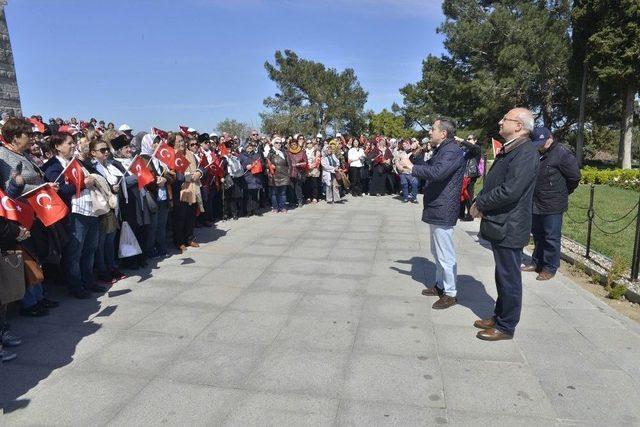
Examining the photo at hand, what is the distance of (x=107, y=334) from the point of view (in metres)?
4.14

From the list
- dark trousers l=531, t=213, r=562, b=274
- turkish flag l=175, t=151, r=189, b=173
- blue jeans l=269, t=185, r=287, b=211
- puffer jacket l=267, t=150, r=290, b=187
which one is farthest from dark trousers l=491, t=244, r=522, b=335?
blue jeans l=269, t=185, r=287, b=211

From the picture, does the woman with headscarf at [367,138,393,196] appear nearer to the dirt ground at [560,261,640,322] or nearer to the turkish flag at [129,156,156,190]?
the dirt ground at [560,261,640,322]

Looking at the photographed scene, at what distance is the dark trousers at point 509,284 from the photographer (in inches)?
153

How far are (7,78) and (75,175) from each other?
289 inches

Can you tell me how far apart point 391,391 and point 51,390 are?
242cm

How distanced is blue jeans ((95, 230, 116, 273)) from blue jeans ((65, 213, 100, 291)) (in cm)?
22

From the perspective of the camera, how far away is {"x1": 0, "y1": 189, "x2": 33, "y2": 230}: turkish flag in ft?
11.2

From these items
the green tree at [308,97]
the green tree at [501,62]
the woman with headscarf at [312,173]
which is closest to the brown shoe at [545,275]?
the woman with headscarf at [312,173]

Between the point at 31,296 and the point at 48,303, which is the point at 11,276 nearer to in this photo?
the point at 31,296

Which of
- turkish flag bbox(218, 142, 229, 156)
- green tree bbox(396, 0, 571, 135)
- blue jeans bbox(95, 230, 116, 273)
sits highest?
green tree bbox(396, 0, 571, 135)

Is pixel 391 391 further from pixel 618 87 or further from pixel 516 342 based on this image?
pixel 618 87

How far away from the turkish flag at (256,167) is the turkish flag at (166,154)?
3.56 m

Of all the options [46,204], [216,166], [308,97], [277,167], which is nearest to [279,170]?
[277,167]

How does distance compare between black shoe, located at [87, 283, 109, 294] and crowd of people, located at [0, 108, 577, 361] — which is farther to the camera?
black shoe, located at [87, 283, 109, 294]
